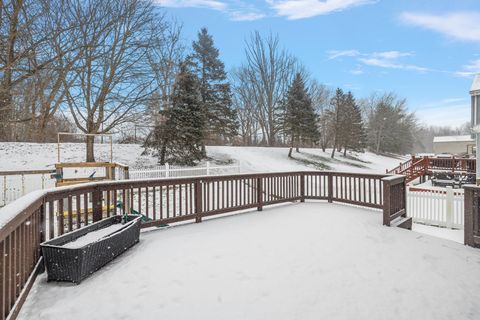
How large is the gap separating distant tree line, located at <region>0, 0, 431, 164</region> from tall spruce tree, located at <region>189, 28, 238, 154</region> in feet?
0.24

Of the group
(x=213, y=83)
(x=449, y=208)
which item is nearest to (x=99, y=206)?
(x=449, y=208)

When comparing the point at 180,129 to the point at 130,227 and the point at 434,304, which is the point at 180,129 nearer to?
the point at 130,227

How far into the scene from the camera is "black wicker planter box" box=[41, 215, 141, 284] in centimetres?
273

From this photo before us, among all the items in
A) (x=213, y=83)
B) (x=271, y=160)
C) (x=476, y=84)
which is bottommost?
(x=271, y=160)

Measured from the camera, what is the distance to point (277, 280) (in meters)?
2.80

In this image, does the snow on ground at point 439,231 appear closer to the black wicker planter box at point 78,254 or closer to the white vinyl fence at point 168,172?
the black wicker planter box at point 78,254

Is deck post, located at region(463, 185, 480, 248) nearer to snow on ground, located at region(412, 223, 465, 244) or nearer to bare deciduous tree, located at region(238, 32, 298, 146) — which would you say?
snow on ground, located at region(412, 223, 465, 244)

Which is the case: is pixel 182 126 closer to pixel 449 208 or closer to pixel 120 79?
pixel 120 79

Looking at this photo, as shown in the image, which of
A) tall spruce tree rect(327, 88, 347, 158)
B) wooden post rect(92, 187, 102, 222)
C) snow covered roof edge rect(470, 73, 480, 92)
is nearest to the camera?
wooden post rect(92, 187, 102, 222)

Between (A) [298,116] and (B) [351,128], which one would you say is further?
(B) [351,128]

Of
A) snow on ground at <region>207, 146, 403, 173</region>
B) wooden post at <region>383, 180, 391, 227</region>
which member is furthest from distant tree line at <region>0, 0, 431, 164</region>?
wooden post at <region>383, 180, 391, 227</region>

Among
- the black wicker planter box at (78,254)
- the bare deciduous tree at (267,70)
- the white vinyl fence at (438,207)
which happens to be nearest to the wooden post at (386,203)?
the white vinyl fence at (438,207)

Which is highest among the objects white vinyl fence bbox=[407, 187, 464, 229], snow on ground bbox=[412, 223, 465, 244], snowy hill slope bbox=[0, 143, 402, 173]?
snowy hill slope bbox=[0, 143, 402, 173]

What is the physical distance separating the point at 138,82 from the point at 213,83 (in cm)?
765
